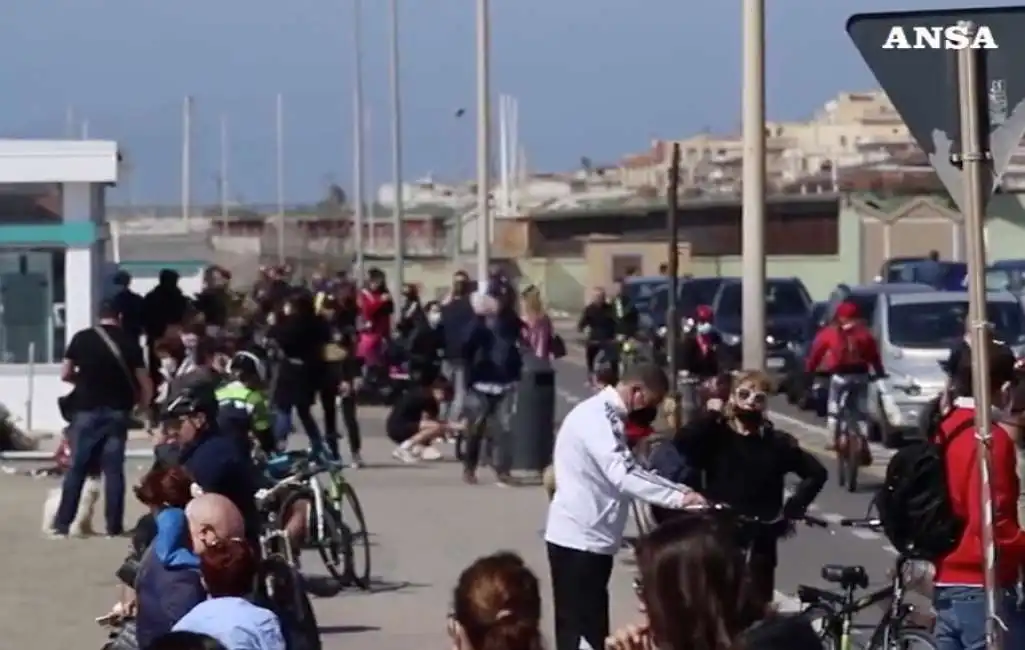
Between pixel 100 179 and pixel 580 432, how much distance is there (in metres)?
16.8

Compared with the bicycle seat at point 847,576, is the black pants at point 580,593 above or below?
below

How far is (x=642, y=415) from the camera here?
1095 centimetres

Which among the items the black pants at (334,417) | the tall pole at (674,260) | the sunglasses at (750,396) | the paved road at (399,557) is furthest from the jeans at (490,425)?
the sunglasses at (750,396)

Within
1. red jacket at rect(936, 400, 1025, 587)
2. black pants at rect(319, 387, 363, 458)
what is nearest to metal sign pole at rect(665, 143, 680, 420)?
black pants at rect(319, 387, 363, 458)

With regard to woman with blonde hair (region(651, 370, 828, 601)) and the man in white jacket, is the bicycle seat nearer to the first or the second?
the man in white jacket

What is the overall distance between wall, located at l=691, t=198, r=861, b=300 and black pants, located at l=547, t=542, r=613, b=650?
5632 cm

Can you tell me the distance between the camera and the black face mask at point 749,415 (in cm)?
1069

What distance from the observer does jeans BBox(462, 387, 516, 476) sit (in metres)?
21.9

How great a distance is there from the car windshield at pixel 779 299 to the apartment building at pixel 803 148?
75521 mm

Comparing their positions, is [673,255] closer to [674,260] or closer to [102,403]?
[674,260]

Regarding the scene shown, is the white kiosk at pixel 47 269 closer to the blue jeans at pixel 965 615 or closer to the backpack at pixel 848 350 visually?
the backpack at pixel 848 350

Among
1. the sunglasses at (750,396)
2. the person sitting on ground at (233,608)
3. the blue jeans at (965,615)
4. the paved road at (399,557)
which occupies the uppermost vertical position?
the sunglasses at (750,396)

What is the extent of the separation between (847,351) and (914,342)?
16.6 ft

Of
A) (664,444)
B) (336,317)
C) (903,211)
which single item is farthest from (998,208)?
(664,444)
